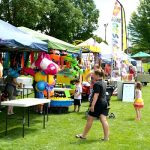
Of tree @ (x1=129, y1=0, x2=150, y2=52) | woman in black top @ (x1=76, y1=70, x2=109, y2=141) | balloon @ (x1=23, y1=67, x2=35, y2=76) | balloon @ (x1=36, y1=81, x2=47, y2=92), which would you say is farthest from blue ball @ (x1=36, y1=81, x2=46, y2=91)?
tree @ (x1=129, y1=0, x2=150, y2=52)

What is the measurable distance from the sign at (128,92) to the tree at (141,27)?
48.1m

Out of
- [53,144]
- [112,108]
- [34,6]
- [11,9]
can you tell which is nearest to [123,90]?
[112,108]

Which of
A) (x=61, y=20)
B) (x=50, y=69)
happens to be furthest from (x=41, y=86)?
(x=61, y=20)

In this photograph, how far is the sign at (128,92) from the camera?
17.1 meters

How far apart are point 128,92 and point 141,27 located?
49593 mm

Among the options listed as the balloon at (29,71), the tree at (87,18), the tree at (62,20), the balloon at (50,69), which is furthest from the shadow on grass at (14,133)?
the tree at (87,18)

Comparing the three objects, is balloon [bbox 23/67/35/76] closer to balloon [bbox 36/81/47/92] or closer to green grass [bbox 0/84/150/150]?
balloon [bbox 36/81/47/92]

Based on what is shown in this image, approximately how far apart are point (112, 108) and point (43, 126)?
494 centimetres

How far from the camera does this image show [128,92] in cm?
1723

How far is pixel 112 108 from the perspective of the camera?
14570 mm

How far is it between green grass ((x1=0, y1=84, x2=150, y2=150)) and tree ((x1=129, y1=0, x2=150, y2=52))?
53699mm

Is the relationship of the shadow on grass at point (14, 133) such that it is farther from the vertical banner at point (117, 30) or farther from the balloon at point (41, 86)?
the vertical banner at point (117, 30)

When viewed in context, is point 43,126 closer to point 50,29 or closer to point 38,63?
point 38,63

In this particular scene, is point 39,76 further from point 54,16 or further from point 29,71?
point 54,16
